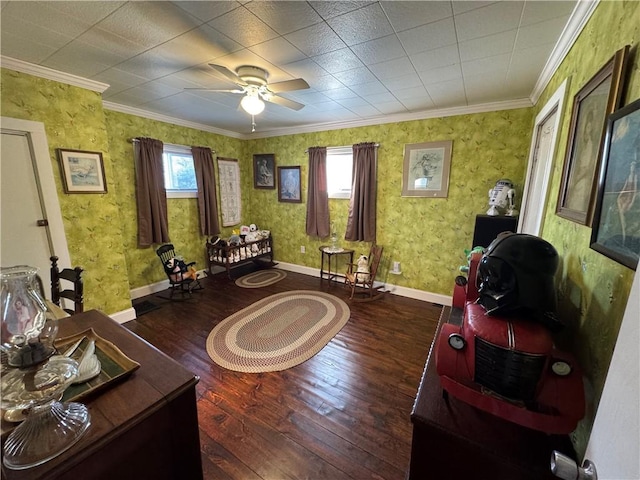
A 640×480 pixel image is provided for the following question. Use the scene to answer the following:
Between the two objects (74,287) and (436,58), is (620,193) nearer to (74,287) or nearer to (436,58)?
(436,58)

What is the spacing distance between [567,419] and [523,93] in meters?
2.94

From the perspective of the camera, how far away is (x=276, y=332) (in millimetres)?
2631

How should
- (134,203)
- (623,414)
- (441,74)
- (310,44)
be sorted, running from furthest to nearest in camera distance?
(134,203)
(441,74)
(310,44)
(623,414)

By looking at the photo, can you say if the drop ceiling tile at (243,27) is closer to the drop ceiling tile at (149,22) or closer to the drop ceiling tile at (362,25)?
the drop ceiling tile at (149,22)

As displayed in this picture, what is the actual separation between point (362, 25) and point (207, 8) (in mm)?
847

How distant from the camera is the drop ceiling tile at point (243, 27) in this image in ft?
4.66

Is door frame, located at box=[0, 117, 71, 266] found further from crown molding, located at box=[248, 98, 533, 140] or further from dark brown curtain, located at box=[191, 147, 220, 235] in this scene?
crown molding, located at box=[248, 98, 533, 140]

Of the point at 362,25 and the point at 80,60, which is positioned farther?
the point at 80,60

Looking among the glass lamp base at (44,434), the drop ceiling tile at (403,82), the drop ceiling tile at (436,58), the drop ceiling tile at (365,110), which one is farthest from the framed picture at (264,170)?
the glass lamp base at (44,434)

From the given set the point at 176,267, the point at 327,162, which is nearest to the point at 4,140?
the point at 176,267

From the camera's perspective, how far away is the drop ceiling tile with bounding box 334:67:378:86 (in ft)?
6.82

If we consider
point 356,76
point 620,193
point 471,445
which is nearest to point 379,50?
point 356,76

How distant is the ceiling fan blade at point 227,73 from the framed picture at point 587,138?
1.96 m

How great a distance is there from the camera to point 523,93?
253 centimetres
